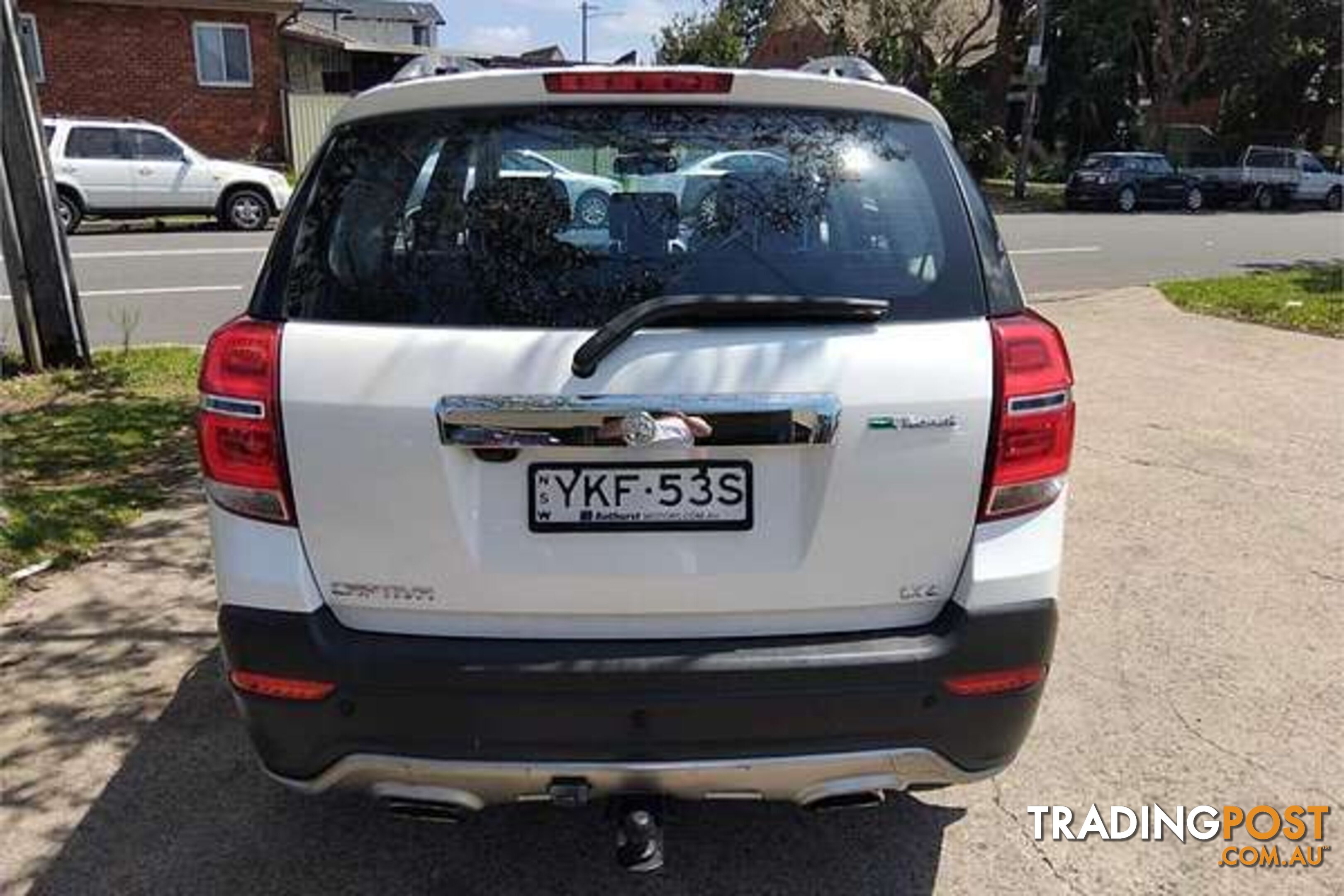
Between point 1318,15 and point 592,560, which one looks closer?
point 592,560

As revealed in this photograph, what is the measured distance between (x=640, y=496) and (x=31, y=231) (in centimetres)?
700

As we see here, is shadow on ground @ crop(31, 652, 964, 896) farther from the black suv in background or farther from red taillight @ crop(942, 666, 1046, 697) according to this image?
the black suv in background

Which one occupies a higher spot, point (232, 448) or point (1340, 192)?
point (232, 448)

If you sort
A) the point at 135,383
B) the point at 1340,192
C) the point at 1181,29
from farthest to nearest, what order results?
the point at 1181,29, the point at 1340,192, the point at 135,383

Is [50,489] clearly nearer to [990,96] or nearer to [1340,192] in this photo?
[990,96]

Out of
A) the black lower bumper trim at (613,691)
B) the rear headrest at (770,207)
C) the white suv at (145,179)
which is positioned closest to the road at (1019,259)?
the white suv at (145,179)

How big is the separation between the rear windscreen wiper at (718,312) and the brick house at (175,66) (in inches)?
1061

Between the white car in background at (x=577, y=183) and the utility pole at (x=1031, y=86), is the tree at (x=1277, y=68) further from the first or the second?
the white car in background at (x=577, y=183)

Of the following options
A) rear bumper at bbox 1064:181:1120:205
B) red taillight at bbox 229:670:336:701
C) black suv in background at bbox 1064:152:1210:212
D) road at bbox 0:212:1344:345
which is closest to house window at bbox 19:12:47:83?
road at bbox 0:212:1344:345


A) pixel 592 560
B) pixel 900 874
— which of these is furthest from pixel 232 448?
pixel 900 874

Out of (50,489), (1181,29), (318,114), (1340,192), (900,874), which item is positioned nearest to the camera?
(900,874)

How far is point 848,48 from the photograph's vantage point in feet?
110

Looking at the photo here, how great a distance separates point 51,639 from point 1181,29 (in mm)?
40687

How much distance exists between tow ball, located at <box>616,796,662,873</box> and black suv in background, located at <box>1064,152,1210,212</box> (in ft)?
95.1
